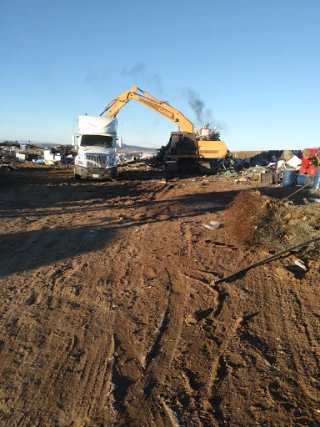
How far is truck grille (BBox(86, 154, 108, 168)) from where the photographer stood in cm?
1822

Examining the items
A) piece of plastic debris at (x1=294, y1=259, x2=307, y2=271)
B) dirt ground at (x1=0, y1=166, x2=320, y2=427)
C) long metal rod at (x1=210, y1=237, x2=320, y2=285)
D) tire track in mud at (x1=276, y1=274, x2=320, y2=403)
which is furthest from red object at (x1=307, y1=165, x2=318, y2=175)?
tire track in mud at (x1=276, y1=274, x2=320, y2=403)

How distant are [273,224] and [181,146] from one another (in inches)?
714

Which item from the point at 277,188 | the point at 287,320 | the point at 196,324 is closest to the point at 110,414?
the point at 196,324

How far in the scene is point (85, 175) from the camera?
18375 millimetres

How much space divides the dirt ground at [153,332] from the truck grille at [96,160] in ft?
33.2

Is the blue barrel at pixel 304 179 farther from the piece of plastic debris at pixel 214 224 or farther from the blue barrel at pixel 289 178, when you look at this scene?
the piece of plastic debris at pixel 214 224

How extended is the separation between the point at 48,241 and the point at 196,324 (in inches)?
174

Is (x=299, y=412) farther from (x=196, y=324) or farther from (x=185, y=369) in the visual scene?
(x=196, y=324)

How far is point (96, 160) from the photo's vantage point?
1833 centimetres

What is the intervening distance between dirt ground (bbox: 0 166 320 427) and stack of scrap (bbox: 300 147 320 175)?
443 inches

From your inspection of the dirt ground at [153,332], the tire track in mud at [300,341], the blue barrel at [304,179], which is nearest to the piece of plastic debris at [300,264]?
the dirt ground at [153,332]

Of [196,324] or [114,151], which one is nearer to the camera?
[196,324]

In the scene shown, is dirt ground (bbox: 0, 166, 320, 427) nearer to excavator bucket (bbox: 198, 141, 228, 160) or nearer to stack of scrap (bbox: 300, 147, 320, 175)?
stack of scrap (bbox: 300, 147, 320, 175)

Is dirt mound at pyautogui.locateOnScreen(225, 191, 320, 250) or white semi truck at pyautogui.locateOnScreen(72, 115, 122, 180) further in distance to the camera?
white semi truck at pyautogui.locateOnScreen(72, 115, 122, 180)
